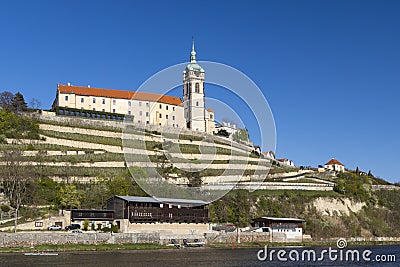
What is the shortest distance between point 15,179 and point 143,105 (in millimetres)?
44699

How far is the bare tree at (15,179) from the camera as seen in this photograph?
5425 cm

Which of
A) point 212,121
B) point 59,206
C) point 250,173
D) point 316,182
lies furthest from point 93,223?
point 212,121

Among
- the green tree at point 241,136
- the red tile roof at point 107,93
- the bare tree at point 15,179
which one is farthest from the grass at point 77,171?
the green tree at point 241,136

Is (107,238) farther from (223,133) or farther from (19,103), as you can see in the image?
(223,133)

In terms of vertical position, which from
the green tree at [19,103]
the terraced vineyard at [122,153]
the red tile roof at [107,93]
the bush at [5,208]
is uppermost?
the red tile roof at [107,93]

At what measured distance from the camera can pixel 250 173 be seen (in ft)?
255

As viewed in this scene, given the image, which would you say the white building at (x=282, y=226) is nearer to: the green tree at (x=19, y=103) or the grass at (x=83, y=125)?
the grass at (x=83, y=125)

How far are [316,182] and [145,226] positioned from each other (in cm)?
3663

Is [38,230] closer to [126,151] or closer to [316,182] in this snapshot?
[126,151]

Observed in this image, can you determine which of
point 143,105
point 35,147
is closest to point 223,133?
point 143,105

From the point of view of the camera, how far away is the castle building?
9125 cm

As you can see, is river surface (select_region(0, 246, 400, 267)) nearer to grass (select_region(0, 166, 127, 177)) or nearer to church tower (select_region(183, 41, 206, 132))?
grass (select_region(0, 166, 127, 177))

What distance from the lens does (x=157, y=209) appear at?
56.1 metres

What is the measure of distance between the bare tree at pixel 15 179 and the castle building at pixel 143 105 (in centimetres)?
2634
